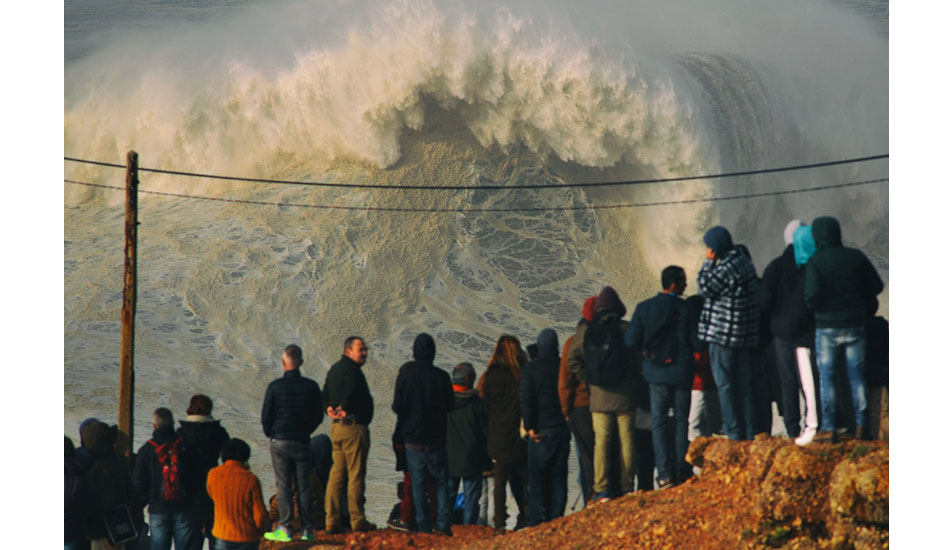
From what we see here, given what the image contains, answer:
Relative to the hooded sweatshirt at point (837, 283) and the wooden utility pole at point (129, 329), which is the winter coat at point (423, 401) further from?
the wooden utility pole at point (129, 329)

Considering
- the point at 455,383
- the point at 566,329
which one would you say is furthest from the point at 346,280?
the point at 455,383

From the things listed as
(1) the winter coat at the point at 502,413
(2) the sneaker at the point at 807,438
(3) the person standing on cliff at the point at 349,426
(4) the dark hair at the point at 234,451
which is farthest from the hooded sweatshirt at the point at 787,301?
(4) the dark hair at the point at 234,451

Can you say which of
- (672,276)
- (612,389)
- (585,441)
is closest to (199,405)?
(585,441)

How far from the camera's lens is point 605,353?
6828 millimetres

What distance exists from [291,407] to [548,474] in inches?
69.4

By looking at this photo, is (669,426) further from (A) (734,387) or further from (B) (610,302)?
(B) (610,302)

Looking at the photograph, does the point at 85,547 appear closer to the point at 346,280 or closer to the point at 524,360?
the point at 524,360

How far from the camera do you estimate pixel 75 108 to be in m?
19.8

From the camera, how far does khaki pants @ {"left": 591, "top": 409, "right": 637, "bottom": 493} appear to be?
6.94 metres

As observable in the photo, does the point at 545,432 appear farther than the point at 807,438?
Yes

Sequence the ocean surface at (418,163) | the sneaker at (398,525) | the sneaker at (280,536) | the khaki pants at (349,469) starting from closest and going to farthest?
the khaki pants at (349,469) → the sneaker at (280,536) → the sneaker at (398,525) → the ocean surface at (418,163)

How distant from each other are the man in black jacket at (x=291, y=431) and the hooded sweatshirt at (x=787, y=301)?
290cm

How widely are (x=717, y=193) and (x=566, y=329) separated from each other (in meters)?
3.98

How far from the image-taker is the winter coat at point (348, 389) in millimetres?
7039
